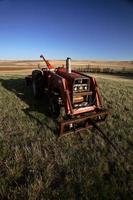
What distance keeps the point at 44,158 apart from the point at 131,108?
4911 millimetres

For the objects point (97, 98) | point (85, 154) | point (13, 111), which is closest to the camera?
point (85, 154)

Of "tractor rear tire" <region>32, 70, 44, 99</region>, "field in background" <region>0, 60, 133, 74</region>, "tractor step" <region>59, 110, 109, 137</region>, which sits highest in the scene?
"tractor rear tire" <region>32, 70, 44, 99</region>

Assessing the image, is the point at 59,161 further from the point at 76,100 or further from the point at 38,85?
the point at 38,85

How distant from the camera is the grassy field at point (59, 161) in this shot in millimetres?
3266

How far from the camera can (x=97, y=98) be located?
6312 mm

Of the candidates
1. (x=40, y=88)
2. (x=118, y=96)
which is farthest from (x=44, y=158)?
(x=118, y=96)

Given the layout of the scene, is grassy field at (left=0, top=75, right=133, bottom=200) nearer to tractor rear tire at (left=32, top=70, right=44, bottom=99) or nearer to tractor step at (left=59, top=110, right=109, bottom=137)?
tractor step at (left=59, top=110, right=109, bottom=137)

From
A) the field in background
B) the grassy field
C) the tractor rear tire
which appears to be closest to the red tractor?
the grassy field

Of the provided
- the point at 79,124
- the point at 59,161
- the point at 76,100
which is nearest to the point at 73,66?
the point at 76,100

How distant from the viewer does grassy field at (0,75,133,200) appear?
10.7 feet

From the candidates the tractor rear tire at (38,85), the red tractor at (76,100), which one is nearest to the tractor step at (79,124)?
the red tractor at (76,100)

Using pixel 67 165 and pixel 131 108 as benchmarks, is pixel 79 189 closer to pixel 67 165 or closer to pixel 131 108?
pixel 67 165

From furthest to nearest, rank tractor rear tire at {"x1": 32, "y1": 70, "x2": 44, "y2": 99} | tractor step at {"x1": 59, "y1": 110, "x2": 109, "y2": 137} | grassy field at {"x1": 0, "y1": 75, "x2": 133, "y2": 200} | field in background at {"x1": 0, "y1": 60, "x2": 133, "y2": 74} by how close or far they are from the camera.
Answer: field in background at {"x1": 0, "y1": 60, "x2": 133, "y2": 74}, tractor rear tire at {"x1": 32, "y1": 70, "x2": 44, "y2": 99}, tractor step at {"x1": 59, "y1": 110, "x2": 109, "y2": 137}, grassy field at {"x1": 0, "y1": 75, "x2": 133, "y2": 200}

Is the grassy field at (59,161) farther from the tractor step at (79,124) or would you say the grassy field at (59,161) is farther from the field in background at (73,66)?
the field in background at (73,66)
